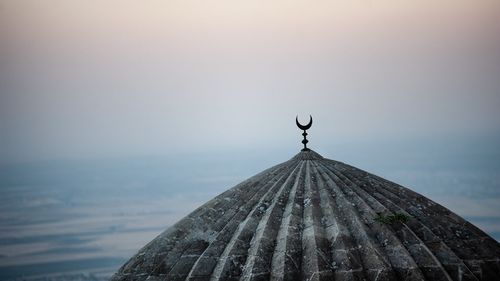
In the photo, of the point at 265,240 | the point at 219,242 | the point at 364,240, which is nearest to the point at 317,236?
the point at 364,240

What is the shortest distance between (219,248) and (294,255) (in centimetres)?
243

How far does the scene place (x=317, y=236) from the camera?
1598 cm

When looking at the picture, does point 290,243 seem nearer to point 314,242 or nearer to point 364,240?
point 314,242

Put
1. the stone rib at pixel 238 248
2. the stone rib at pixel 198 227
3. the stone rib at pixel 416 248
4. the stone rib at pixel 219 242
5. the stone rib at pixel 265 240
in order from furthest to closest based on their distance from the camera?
the stone rib at pixel 198 227
the stone rib at pixel 219 242
the stone rib at pixel 238 248
the stone rib at pixel 265 240
the stone rib at pixel 416 248

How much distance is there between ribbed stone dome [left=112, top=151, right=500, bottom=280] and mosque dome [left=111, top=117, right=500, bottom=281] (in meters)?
0.03

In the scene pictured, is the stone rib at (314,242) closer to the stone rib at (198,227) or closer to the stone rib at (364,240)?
the stone rib at (364,240)

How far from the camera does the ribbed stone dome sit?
15.2m

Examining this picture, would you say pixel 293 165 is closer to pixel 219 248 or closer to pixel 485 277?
pixel 219 248

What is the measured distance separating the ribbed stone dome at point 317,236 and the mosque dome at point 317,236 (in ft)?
0.09

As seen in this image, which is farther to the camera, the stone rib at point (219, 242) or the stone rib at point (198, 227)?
the stone rib at point (198, 227)

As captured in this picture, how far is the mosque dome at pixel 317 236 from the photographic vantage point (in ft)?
50.0

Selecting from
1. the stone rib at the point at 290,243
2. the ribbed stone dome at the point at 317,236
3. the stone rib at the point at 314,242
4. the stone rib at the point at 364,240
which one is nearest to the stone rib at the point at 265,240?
the ribbed stone dome at the point at 317,236

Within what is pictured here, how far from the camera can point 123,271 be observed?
18.2 m

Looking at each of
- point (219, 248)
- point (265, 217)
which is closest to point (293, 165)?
point (265, 217)
